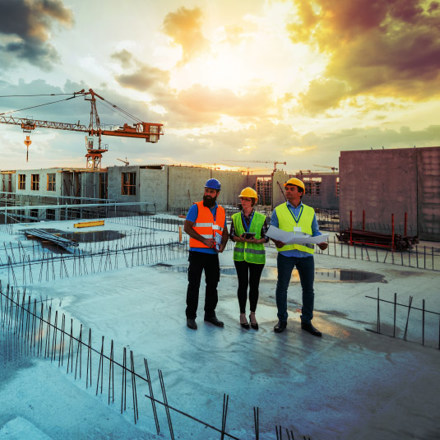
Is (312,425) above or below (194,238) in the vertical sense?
below

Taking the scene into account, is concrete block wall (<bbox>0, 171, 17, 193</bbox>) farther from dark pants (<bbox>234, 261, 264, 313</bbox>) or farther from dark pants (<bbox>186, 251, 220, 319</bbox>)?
dark pants (<bbox>234, 261, 264, 313</bbox>)

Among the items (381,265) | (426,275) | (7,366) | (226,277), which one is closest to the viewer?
(7,366)

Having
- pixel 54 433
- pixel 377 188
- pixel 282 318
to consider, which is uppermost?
pixel 377 188

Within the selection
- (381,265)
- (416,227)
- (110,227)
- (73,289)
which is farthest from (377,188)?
(73,289)

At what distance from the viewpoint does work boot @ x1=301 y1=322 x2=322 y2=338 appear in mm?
4199

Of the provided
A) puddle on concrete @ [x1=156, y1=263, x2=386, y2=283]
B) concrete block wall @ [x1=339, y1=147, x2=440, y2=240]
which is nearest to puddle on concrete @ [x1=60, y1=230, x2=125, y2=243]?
puddle on concrete @ [x1=156, y1=263, x2=386, y2=283]

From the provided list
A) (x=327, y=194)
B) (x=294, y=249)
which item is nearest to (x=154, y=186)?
(x=327, y=194)

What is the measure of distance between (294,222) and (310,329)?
140 centimetres

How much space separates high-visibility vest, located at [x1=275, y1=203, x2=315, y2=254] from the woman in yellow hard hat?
228 millimetres

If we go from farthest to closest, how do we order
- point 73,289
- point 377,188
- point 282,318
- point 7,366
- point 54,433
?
point 377,188 → point 73,289 → point 282,318 → point 7,366 → point 54,433

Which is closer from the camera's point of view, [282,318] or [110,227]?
[282,318]

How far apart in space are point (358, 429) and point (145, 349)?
7.45ft

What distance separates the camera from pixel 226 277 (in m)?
7.33

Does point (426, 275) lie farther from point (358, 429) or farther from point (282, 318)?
point (358, 429)
